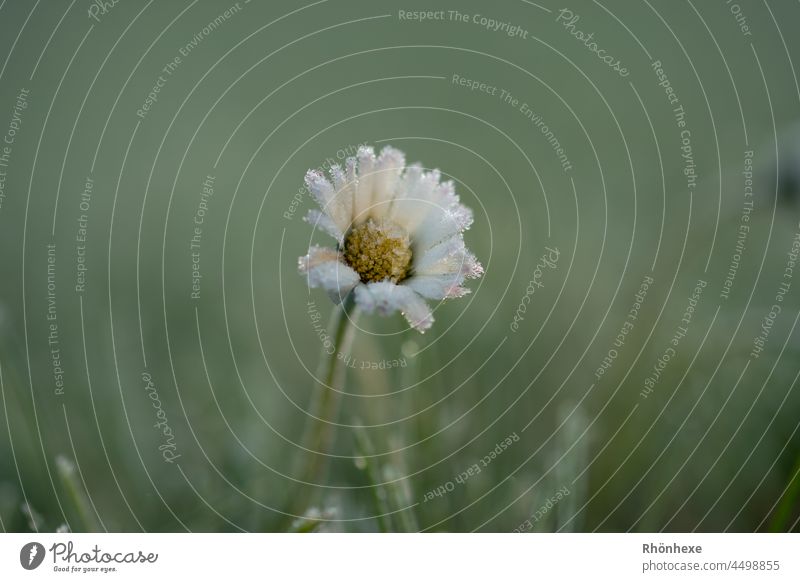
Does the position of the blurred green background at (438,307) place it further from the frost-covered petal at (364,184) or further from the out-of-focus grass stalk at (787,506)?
the frost-covered petal at (364,184)

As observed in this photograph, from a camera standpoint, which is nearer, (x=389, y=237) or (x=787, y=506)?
(x=389, y=237)

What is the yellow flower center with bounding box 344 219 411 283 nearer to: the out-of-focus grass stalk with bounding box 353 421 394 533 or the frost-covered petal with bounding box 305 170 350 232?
the frost-covered petal with bounding box 305 170 350 232

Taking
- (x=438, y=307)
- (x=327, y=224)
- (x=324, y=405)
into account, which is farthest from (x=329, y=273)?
(x=438, y=307)

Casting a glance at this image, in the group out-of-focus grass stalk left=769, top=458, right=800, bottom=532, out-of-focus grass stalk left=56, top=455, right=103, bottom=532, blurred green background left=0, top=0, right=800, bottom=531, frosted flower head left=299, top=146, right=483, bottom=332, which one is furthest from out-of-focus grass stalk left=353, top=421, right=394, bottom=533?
out-of-focus grass stalk left=769, top=458, right=800, bottom=532

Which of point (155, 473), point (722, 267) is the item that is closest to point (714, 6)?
point (722, 267)

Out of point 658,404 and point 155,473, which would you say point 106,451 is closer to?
point 155,473

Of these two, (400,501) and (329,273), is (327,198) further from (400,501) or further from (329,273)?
(400,501)
